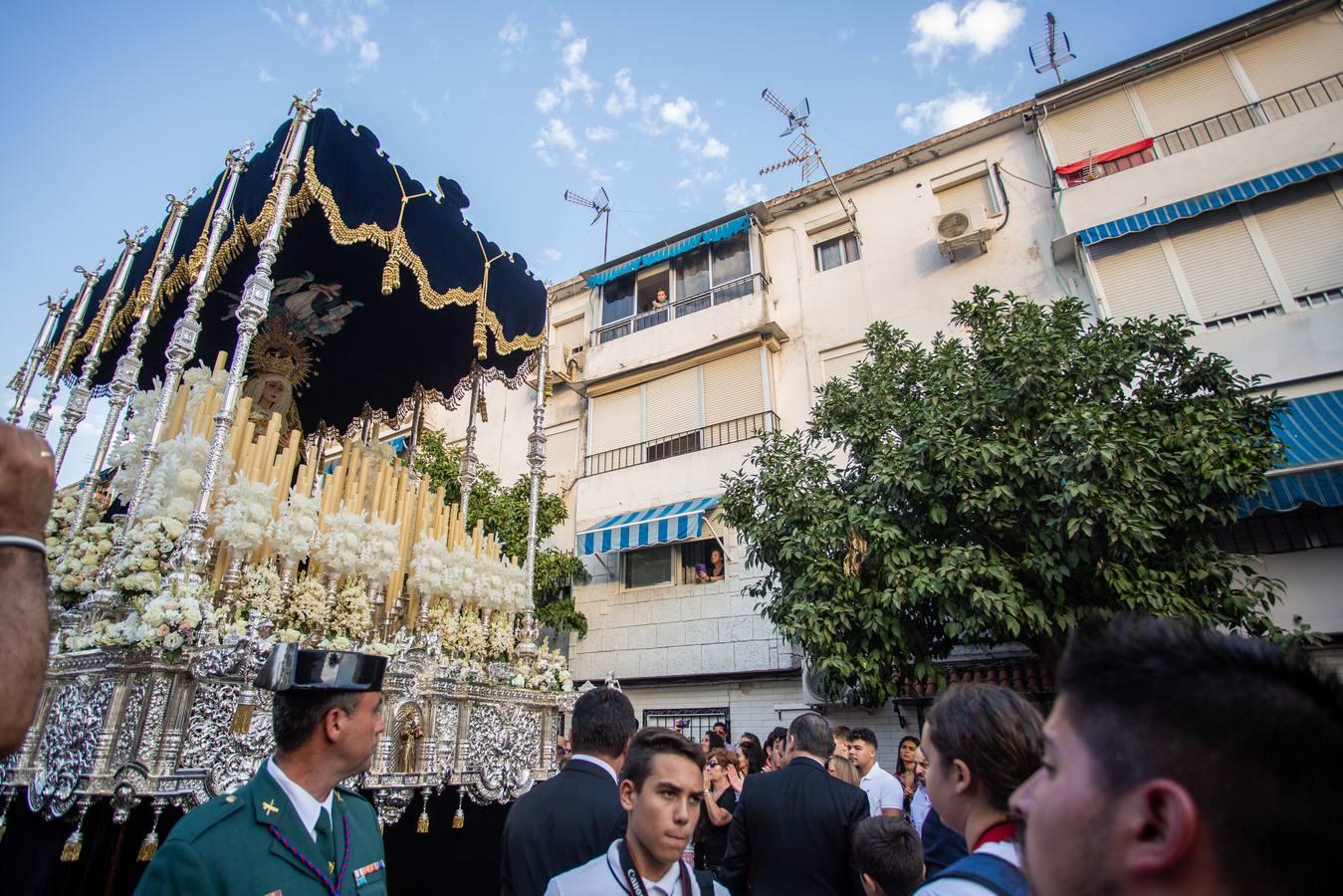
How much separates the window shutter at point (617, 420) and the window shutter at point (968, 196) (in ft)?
26.9

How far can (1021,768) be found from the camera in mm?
1938

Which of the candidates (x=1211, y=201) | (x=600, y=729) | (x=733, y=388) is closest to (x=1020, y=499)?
(x=600, y=729)

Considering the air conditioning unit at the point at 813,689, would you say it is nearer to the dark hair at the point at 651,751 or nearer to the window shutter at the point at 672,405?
the window shutter at the point at 672,405

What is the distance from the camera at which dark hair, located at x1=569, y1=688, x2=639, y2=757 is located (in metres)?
3.17

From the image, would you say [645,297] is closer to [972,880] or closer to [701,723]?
[701,723]

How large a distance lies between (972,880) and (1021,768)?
400 mm

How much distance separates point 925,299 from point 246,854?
14.4 m

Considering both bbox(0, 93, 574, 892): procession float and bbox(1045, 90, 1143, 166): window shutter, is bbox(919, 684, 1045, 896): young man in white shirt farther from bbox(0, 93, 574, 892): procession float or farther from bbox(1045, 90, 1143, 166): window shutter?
bbox(1045, 90, 1143, 166): window shutter

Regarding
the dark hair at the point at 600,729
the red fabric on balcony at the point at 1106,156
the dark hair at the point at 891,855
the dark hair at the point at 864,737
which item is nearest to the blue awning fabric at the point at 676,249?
the red fabric on balcony at the point at 1106,156

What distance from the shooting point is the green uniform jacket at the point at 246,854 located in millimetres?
1966

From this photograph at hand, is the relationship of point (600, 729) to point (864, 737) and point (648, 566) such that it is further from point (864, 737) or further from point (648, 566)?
point (648, 566)

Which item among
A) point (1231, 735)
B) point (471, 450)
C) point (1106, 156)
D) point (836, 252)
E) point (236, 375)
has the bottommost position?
point (1231, 735)

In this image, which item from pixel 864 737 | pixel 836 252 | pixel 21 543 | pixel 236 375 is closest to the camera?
pixel 21 543

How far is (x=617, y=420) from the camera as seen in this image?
16.5m
